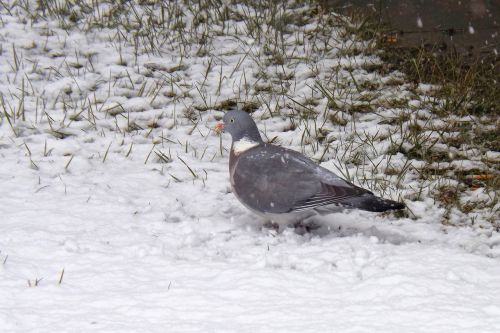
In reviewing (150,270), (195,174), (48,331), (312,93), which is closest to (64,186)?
(195,174)

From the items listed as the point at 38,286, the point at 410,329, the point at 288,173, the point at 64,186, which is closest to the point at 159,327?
the point at 38,286

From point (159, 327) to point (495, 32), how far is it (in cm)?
513

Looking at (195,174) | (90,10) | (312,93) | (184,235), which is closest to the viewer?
(184,235)

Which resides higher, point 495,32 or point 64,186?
point 495,32

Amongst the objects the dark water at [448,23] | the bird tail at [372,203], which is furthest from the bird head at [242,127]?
the dark water at [448,23]

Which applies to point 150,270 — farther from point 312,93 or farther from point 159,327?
point 312,93

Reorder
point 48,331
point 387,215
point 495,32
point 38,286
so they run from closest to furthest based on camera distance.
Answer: point 48,331, point 38,286, point 387,215, point 495,32

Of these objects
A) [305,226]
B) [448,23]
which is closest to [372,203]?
[305,226]

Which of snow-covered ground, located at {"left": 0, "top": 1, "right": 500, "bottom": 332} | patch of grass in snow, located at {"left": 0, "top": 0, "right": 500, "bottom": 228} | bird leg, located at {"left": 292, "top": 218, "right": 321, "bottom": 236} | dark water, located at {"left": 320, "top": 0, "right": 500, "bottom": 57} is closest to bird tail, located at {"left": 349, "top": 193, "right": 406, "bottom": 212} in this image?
snow-covered ground, located at {"left": 0, "top": 1, "right": 500, "bottom": 332}

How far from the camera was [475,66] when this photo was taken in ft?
22.2

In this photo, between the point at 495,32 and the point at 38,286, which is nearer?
the point at 38,286

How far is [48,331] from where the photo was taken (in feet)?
10.8

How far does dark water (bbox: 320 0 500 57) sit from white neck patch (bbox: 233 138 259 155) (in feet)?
10.4

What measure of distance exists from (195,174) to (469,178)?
1866mm
